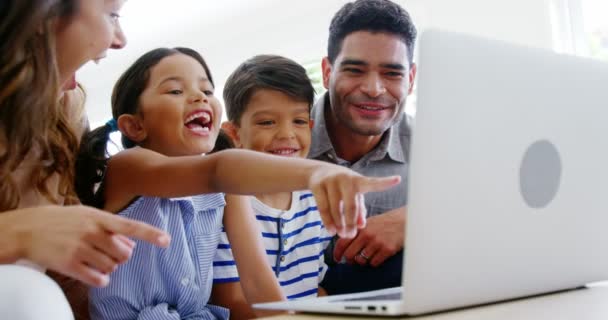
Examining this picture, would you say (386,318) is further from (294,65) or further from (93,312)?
(294,65)

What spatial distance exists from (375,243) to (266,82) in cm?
42

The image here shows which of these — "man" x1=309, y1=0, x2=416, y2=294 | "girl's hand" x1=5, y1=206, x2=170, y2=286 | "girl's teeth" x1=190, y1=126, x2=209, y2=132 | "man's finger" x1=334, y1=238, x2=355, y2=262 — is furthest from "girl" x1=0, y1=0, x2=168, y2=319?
"man" x1=309, y1=0, x2=416, y2=294

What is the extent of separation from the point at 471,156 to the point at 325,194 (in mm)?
171

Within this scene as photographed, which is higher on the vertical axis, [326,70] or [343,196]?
[326,70]

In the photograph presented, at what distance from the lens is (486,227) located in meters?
0.64

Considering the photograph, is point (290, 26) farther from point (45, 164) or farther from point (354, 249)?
point (45, 164)

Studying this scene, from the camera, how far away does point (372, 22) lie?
173 centimetres

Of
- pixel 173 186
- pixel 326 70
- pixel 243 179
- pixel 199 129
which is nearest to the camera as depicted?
pixel 243 179

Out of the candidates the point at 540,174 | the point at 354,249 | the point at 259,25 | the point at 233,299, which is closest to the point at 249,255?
the point at 233,299

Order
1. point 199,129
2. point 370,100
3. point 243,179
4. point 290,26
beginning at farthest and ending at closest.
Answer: point 290,26, point 370,100, point 199,129, point 243,179

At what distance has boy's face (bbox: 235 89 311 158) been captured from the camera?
55.7 inches

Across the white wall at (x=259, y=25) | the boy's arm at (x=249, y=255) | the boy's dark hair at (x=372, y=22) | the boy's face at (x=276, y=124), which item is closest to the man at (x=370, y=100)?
the boy's dark hair at (x=372, y=22)

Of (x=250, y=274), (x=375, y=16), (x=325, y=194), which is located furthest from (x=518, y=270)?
(x=375, y=16)

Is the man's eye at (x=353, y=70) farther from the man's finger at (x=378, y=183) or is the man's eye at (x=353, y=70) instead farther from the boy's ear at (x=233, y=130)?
the man's finger at (x=378, y=183)
